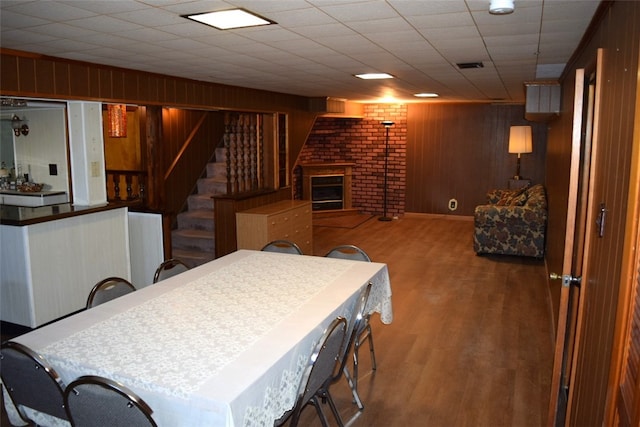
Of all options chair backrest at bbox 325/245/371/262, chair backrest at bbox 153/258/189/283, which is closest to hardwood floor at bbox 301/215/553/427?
chair backrest at bbox 325/245/371/262

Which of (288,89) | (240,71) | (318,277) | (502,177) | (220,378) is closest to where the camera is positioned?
(220,378)

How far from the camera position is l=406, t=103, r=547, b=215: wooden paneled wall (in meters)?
9.65

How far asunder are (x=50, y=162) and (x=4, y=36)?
6.68 feet

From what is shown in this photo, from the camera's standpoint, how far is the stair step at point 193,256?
659 cm

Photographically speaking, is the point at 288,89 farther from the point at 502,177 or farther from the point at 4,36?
the point at 502,177

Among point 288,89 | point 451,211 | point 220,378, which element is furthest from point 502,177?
point 220,378

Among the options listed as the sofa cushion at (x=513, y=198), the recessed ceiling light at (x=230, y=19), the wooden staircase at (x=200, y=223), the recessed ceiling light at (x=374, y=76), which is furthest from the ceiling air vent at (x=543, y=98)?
the wooden staircase at (x=200, y=223)

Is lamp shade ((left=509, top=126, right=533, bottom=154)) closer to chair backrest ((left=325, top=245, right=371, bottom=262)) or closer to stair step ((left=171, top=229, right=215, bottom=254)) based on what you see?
stair step ((left=171, top=229, right=215, bottom=254))

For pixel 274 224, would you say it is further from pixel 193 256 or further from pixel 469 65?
pixel 469 65

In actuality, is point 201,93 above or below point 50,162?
above

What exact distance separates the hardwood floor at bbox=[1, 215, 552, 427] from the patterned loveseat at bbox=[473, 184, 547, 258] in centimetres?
15

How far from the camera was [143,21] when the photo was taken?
281 cm

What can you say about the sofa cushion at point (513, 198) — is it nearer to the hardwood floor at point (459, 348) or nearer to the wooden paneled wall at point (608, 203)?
the hardwood floor at point (459, 348)

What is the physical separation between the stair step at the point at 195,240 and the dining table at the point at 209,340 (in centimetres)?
357
